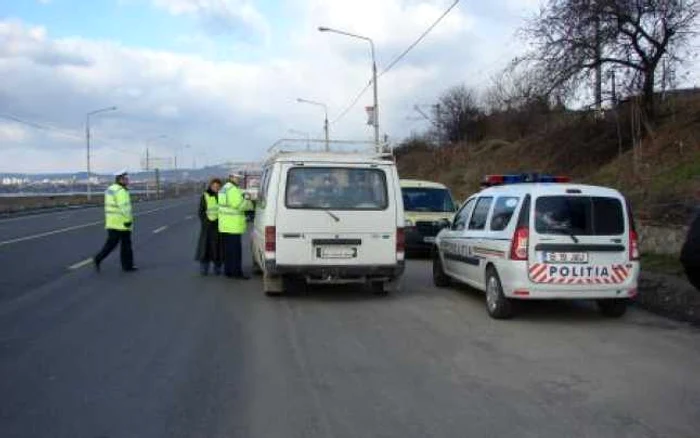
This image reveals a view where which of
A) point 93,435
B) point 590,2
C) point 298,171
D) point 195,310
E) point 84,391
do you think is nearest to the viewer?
point 93,435

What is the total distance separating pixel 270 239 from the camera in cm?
1140

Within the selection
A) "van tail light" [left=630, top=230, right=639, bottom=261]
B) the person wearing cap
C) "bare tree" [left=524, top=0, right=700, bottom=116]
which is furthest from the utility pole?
"van tail light" [left=630, top=230, right=639, bottom=261]

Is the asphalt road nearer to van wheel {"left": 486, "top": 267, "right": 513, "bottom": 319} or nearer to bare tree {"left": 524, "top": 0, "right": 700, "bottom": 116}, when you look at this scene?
van wheel {"left": 486, "top": 267, "right": 513, "bottom": 319}

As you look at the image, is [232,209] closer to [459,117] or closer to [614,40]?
[614,40]

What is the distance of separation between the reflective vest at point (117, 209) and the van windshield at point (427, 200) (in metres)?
6.40

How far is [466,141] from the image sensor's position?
5262cm

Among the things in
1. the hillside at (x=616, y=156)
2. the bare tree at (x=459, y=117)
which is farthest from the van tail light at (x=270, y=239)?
the bare tree at (x=459, y=117)

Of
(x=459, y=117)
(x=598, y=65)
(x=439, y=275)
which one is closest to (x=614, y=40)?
(x=598, y=65)

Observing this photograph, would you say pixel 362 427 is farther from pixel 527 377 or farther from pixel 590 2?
pixel 590 2

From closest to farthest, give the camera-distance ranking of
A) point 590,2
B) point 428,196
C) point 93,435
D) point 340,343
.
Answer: point 93,435, point 340,343, point 428,196, point 590,2

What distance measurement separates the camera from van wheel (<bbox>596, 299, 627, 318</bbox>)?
10211 millimetres

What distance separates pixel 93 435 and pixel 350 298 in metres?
6.76

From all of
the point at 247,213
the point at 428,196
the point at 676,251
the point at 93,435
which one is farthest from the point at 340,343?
the point at 428,196

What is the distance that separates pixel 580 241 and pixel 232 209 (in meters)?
6.46
